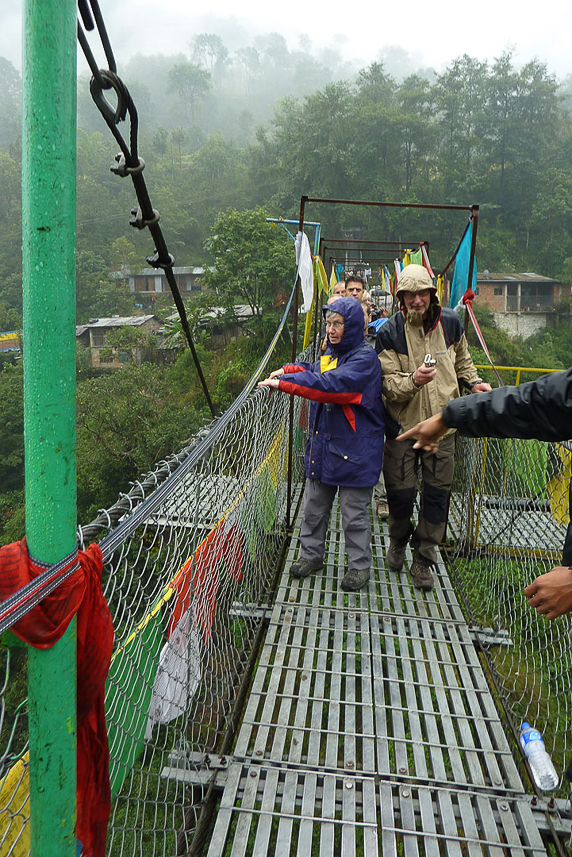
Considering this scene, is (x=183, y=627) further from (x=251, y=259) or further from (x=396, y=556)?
(x=251, y=259)

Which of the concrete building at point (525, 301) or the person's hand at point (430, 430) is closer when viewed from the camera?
the person's hand at point (430, 430)

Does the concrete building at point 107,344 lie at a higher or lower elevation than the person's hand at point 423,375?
higher

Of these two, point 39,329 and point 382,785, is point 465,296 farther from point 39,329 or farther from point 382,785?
point 39,329

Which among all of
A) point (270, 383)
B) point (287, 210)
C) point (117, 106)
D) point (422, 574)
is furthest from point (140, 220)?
point (287, 210)

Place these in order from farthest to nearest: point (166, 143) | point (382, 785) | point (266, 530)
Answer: point (166, 143) < point (266, 530) < point (382, 785)

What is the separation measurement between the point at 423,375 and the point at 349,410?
366 millimetres

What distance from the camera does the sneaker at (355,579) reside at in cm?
267

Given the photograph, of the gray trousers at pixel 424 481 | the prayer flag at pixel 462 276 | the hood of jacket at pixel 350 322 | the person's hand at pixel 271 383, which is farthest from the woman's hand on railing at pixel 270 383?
the prayer flag at pixel 462 276

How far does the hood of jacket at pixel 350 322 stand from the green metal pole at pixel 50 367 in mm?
1866

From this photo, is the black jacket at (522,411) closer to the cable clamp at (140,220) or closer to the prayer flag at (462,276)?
the cable clamp at (140,220)

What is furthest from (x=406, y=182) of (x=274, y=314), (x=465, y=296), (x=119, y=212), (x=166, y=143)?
(x=465, y=296)

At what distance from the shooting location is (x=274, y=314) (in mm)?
22719

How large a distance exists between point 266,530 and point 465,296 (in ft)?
6.62

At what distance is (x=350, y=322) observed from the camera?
254 centimetres
